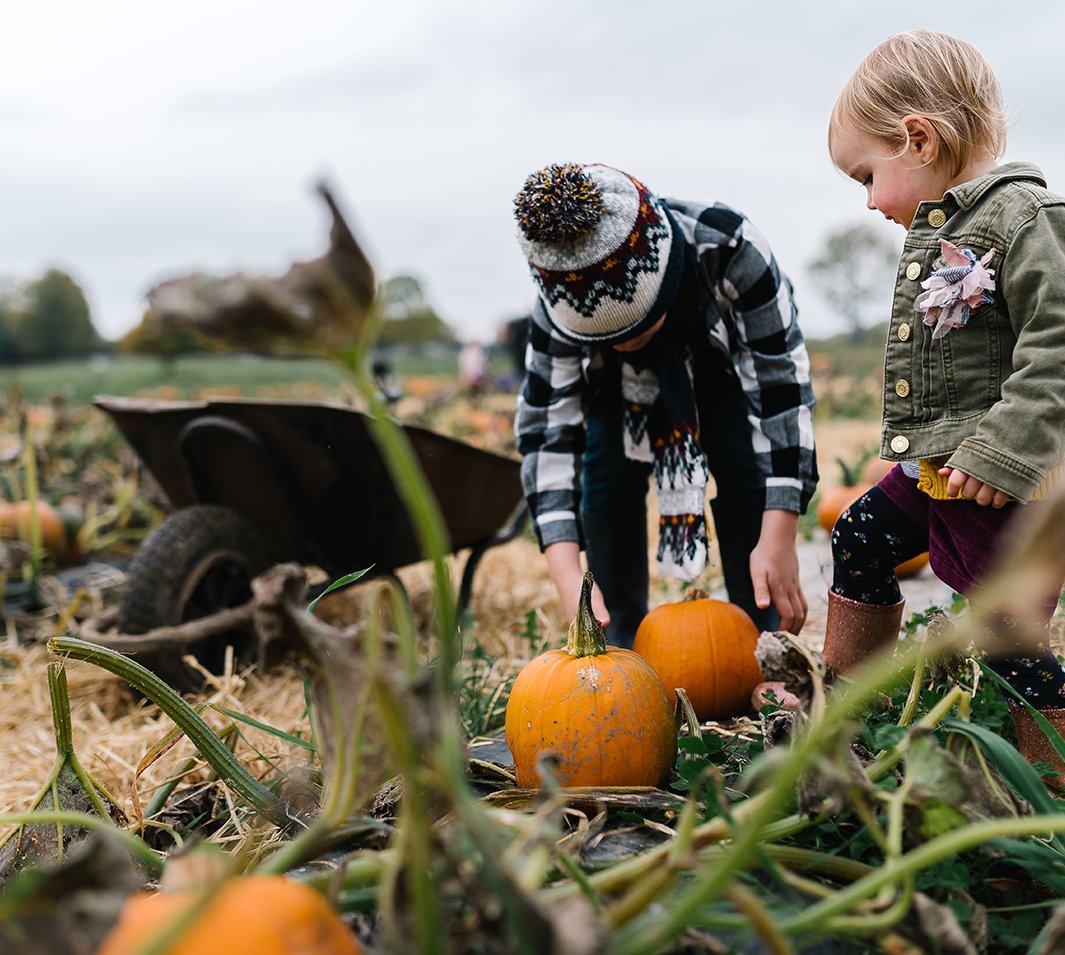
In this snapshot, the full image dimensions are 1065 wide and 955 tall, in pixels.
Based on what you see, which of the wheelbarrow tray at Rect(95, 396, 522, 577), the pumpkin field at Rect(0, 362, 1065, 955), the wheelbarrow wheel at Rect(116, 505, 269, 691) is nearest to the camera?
the pumpkin field at Rect(0, 362, 1065, 955)

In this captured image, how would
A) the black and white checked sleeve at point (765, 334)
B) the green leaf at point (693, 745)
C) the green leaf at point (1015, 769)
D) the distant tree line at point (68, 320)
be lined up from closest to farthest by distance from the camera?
the green leaf at point (1015, 769) → the green leaf at point (693, 745) → the black and white checked sleeve at point (765, 334) → the distant tree line at point (68, 320)

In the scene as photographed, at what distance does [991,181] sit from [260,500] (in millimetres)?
2201

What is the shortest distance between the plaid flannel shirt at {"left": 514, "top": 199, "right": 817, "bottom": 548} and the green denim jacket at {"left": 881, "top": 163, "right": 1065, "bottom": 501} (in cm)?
41

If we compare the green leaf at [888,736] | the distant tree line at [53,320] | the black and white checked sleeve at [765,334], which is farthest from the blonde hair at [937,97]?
the distant tree line at [53,320]

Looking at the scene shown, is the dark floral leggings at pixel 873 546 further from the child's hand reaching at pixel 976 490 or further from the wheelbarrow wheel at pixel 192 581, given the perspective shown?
the wheelbarrow wheel at pixel 192 581

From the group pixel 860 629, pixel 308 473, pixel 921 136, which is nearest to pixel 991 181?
pixel 921 136

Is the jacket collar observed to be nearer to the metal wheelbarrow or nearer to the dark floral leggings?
the dark floral leggings

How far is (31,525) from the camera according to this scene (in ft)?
11.8

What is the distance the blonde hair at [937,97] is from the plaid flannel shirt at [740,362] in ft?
1.44

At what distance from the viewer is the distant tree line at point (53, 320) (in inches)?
2026

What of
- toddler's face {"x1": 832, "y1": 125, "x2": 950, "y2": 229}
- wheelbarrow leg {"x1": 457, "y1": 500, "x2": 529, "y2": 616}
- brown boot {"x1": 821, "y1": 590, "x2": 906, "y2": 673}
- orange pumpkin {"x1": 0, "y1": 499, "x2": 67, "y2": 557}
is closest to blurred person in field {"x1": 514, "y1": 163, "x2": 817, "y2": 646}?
brown boot {"x1": 821, "y1": 590, "x2": 906, "y2": 673}

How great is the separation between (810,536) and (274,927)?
364cm

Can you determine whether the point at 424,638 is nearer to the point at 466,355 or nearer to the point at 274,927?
the point at 274,927

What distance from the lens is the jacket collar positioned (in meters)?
1.68
